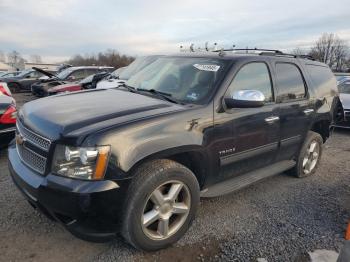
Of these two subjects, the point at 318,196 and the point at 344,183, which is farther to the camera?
the point at 344,183

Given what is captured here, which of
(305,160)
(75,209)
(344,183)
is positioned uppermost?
(75,209)

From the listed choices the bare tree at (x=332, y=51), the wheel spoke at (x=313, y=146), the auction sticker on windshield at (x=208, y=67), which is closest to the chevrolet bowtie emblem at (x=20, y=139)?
the auction sticker on windshield at (x=208, y=67)

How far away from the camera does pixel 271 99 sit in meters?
3.92

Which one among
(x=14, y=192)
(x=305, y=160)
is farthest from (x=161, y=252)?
(x=305, y=160)

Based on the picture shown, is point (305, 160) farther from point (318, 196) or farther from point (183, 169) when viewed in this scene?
point (183, 169)

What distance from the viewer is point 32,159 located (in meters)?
2.78

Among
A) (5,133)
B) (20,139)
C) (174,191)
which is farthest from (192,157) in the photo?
(5,133)

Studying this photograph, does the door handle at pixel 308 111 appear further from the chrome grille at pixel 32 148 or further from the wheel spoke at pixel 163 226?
the chrome grille at pixel 32 148

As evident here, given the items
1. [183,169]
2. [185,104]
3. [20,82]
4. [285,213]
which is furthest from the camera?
[20,82]

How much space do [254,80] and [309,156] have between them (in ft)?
6.54

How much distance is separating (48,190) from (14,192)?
181 centimetres

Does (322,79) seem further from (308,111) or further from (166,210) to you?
(166,210)

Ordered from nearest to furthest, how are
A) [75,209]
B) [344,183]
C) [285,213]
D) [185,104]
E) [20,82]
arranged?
[75,209], [185,104], [285,213], [344,183], [20,82]

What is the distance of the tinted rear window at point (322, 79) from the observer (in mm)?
4789
